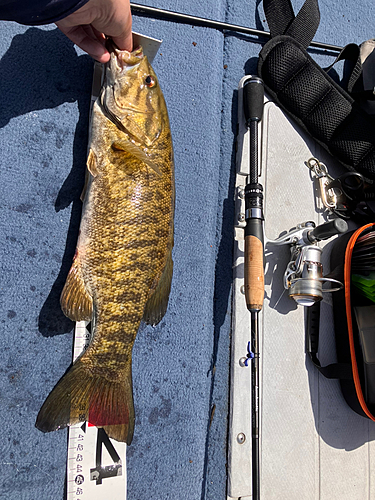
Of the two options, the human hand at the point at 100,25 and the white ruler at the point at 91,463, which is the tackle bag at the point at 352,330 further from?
the human hand at the point at 100,25

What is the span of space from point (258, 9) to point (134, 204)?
155 cm

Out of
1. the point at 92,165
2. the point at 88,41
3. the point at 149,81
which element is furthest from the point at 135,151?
the point at 88,41

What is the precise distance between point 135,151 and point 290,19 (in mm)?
1329

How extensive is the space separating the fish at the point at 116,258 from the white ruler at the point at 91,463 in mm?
164

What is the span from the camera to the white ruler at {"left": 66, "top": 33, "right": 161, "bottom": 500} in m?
1.43

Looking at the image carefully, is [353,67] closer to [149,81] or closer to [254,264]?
[149,81]

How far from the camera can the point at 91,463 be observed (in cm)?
145

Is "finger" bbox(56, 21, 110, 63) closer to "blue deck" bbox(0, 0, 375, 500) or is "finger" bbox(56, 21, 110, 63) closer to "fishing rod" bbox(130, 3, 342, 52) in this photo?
"blue deck" bbox(0, 0, 375, 500)

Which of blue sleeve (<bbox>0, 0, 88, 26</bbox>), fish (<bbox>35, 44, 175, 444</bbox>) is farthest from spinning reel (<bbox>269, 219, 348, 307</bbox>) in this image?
blue sleeve (<bbox>0, 0, 88, 26</bbox>)

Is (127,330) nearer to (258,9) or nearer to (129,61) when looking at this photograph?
(129,61)

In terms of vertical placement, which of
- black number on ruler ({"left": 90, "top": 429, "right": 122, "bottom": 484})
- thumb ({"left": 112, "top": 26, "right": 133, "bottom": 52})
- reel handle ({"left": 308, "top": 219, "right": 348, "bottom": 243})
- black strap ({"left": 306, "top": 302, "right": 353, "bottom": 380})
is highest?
thumb ({"left": 112, "top": 26, "right": 133, "bottom": 52})

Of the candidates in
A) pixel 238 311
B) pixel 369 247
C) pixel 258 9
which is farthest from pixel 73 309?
pixel 258 9

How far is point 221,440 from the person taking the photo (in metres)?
1.69

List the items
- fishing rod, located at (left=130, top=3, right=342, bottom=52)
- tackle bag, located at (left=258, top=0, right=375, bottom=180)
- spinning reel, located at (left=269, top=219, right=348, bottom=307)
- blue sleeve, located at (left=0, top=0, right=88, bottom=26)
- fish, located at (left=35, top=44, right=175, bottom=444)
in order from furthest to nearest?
tackle bag, located at (left=258, top=0, right=375, bottom=180), fishing rod, located at (left=130, top=3, right=342, bottom=52), spinning reel, located at (left=269, top=219, right=348, bottom=307), fish, located at (left=35, top=44, right=175, bottom=444), blue sleeve, located at (left=0, top=0, right=88, bottom=26)
